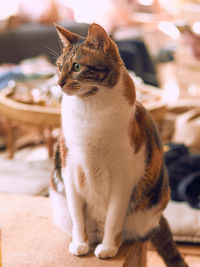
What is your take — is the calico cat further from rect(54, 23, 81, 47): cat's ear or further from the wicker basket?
the wicker basket

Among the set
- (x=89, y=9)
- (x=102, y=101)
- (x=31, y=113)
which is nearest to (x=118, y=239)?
(x=102, y=101)

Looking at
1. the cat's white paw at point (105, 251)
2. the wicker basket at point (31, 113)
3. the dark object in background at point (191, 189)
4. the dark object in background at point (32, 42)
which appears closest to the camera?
the cat's white paw at point (105, 251)

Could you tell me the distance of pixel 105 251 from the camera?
3.18 ft

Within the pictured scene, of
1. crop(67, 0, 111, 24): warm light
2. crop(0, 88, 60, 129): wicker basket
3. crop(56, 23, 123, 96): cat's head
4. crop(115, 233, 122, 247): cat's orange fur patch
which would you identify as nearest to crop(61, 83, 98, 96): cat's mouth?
crop(56, 23, 123, 96): cat's head

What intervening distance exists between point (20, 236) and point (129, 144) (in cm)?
42

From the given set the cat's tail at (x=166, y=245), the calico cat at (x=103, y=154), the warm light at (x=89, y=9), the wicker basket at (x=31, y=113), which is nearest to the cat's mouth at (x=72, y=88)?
the calico cat at (x=103, y=154)

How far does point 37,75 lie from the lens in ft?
8.67

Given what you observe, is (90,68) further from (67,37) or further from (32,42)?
(32,42)

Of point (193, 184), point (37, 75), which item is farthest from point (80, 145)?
point (37, 75)

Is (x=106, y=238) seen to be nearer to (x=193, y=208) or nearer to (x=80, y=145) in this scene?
(x=80, y=145)

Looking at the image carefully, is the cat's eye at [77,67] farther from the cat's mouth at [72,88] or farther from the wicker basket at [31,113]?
the wicker basket at [31,113]

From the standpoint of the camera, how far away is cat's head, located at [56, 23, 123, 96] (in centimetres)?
87

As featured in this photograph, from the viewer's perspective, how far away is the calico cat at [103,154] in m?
0.88

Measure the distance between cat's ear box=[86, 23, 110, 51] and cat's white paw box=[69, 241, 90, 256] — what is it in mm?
487
